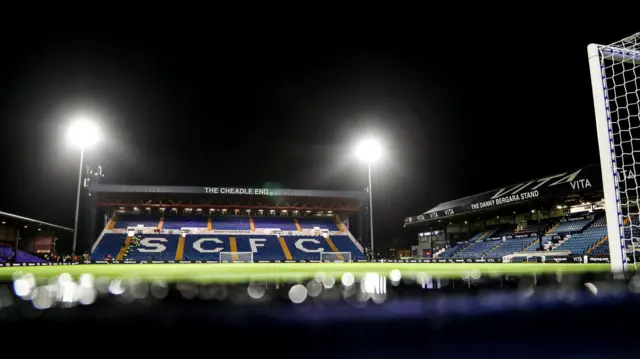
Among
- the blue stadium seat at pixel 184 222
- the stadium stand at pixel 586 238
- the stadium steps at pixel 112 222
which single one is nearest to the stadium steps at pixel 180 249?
the blue stadium seat at pixel 184 222

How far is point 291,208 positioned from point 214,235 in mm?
8884

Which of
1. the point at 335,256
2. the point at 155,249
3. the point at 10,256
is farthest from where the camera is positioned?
the point at 335,256

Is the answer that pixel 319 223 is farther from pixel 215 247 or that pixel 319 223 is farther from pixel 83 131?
pixel 83 131

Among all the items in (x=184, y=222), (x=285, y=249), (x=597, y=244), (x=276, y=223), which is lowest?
(x=285, y=249)

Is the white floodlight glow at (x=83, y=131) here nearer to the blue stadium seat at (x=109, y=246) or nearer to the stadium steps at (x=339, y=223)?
the blue stadium seat at (x=109, y=246)

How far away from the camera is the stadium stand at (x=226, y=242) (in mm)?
33781

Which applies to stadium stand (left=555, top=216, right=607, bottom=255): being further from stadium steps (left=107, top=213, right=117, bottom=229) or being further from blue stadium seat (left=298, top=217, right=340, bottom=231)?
stadium steps (left=107, top=213, right=117, bottom=229)

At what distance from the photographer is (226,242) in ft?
121

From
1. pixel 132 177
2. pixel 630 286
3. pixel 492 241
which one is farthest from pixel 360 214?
pixel 630 286

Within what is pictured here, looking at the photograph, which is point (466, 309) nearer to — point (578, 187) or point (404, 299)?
point (404, 299)

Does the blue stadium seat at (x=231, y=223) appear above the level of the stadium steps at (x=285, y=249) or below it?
above

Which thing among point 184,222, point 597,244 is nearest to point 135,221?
point 184,222

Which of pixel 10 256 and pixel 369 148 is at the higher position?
pixel 369 148

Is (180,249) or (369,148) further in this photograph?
(180,249)
